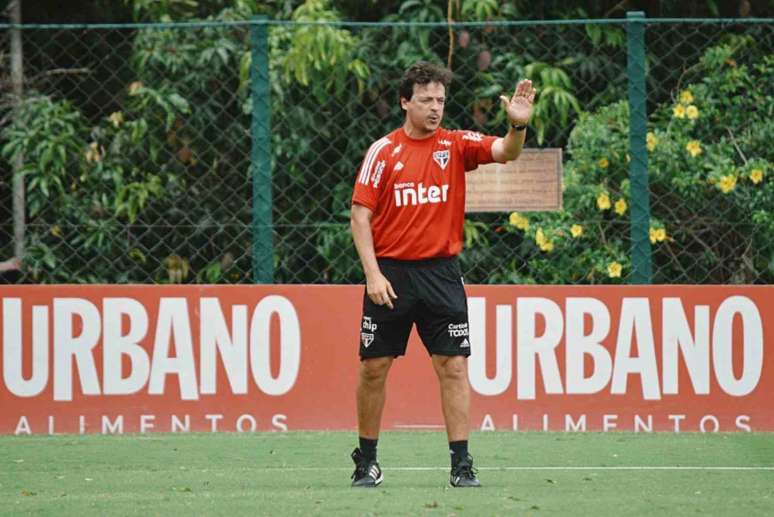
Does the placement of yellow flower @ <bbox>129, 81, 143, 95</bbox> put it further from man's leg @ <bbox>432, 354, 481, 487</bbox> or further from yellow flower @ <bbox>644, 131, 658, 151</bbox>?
man's leg @ <bbox>432, 354, 481, 487</bbox>

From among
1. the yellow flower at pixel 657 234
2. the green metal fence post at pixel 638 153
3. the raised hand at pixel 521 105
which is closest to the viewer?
the raised hand at pixel 521 105

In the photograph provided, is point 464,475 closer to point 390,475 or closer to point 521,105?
point 390,475

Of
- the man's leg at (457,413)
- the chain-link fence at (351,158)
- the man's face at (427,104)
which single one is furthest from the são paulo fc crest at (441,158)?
the chain-link fence at (351,158)

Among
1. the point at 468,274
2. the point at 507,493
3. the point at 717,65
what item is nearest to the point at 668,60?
the point at 717,65

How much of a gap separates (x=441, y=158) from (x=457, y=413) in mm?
1043

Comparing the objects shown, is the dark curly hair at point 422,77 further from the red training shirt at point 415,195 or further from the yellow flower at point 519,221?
the yellow flower at point 519,221

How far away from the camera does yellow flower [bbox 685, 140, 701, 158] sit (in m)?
9.13

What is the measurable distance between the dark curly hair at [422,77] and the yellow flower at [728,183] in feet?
9.72

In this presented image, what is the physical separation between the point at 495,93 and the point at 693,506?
13.2ft

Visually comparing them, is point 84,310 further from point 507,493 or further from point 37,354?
point 507,493

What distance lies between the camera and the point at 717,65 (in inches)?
366

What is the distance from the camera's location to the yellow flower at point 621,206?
9102 mm

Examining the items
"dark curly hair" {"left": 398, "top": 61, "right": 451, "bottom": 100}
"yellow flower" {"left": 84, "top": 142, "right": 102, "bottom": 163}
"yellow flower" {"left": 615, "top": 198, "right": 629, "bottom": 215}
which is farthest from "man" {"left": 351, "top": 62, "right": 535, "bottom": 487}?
"yellow flower" {"left": 84, "top": 142, "right": 102, "bottom": 163}

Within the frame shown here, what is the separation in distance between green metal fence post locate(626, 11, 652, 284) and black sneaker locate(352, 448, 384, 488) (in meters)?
2.85
